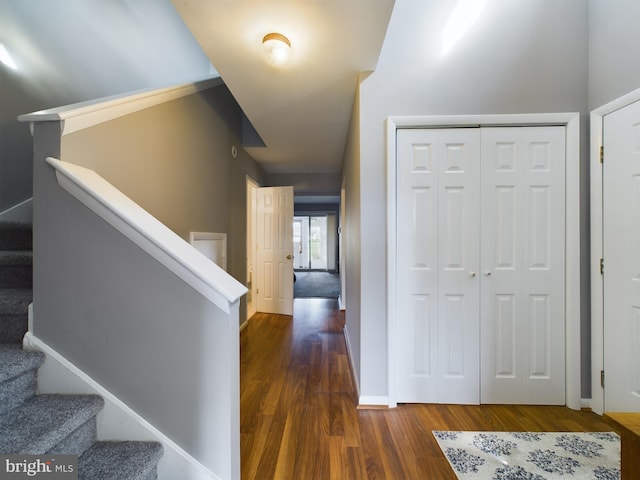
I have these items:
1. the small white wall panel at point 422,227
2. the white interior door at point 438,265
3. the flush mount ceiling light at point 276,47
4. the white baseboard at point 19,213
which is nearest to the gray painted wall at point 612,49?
the white interior door at point 438,265

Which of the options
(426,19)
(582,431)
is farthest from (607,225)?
(426,19)

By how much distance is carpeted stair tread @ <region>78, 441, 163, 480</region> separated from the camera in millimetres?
896

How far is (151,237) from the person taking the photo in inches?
37.9

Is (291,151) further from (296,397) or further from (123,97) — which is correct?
(296,397)

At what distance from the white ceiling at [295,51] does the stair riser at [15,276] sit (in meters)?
1.60

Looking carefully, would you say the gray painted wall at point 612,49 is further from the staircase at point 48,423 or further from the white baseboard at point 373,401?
the staircase at point 48,423

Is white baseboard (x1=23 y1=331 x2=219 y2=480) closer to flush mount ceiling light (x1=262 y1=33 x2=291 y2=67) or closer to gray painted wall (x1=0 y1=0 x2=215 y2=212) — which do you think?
gray painted wall (x1=0 y1=0 x2=215 y2=212)

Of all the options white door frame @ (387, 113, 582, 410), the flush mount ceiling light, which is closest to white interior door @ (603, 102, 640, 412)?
white door frame @ (387, 113, 582, 410)

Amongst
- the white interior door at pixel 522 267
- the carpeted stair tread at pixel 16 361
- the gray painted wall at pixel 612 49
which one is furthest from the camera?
the white interior door at pixel 522 267

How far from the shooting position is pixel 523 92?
1819 mm

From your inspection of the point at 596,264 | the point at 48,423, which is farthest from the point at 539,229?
the point at 48,423

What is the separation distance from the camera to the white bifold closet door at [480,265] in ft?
5.99

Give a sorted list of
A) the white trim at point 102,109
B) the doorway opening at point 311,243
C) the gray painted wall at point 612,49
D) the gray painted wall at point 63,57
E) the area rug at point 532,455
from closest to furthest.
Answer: the white trim at point 102,109 < the area rug at point 532,455 < the gray painted wall at point 612,49 < the gray painted wall at point 63,57 < the doorway opening at point 311,243

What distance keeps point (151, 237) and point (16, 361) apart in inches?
27.3
